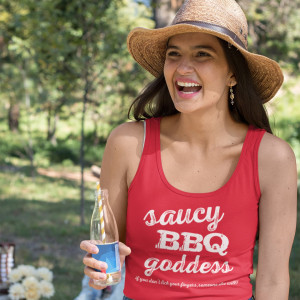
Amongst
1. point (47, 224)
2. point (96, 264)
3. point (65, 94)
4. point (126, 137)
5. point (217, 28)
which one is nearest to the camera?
point (96, 264)

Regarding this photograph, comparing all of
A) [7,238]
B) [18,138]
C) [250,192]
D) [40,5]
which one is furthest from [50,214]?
[18,138]

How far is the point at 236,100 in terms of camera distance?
239 centimetres

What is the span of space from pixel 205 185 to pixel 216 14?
2.33 feet

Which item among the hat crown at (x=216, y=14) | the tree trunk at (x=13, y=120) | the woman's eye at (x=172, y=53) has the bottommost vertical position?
the tree trunk at (x=13, y=120)

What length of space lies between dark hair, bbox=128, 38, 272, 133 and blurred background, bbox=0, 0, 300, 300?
948mm

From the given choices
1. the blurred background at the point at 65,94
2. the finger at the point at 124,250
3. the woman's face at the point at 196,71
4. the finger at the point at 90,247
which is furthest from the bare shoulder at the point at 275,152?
the blurred background at the point at 65,94

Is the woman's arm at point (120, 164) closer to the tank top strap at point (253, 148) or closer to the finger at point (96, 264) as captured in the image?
the finger at point (96, 264)

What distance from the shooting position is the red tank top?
213 cm

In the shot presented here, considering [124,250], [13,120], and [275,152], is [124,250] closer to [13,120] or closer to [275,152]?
[275,152]

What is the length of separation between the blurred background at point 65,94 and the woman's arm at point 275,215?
1.16 metres

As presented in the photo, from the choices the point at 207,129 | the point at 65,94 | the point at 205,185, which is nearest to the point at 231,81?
the point at 207,129

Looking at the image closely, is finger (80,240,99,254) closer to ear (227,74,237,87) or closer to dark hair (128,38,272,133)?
dark hair (128,38,272,133)

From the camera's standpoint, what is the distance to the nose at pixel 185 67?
2121mm

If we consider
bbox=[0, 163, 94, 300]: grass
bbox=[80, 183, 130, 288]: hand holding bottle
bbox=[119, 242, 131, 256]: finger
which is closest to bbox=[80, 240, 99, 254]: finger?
bbox=[80, 183, 130, 288]: hand holding bottle
